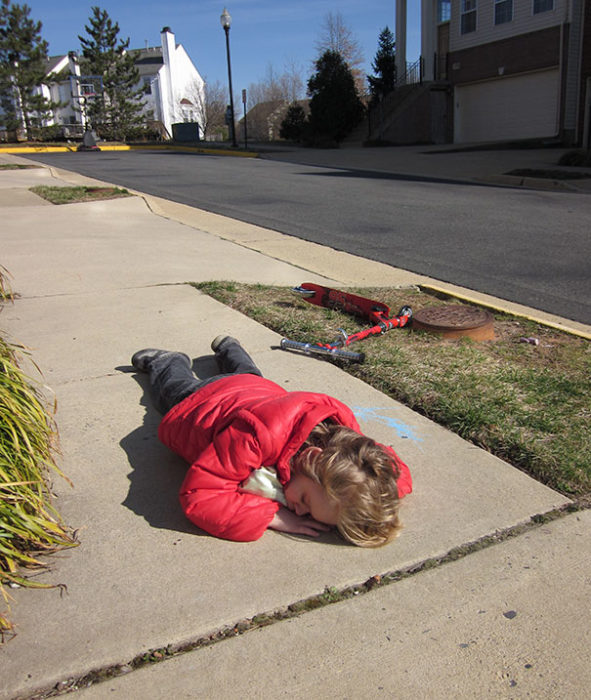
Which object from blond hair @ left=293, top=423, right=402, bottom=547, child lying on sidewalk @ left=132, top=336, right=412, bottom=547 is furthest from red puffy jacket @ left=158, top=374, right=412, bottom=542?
blond hair @ left=293, top=423, right=402, bottom=547

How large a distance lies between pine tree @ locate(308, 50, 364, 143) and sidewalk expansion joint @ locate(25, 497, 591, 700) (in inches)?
1175

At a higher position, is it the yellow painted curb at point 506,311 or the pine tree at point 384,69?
the pine tree at point 384,69

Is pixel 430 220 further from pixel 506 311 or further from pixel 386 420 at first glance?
pixel 386 420

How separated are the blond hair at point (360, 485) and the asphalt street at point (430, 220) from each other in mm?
3305

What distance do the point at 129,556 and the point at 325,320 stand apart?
265cm

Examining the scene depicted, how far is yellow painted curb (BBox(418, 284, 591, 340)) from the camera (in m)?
4.36

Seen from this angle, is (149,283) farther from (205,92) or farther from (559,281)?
(205,92)

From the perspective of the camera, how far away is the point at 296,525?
7.77 ft

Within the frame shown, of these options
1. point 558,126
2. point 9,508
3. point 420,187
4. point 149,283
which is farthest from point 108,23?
point 9,508

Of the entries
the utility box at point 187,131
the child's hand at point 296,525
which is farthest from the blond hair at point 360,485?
the utility box at point 187,131

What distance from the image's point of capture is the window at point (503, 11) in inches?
967

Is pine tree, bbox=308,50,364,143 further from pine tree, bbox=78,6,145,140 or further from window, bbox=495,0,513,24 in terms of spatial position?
pine tree, bbox=78,6,145,140

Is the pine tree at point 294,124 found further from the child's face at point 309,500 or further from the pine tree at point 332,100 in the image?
the child's face at point 309,500

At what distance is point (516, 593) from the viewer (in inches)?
80.4
